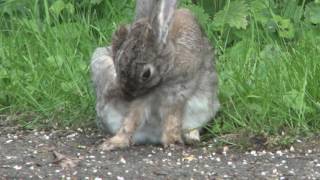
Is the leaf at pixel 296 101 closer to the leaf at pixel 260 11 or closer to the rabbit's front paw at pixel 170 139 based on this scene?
the rabbit's front paw at pixel 170 139

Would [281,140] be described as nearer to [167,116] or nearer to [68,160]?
[167,116]

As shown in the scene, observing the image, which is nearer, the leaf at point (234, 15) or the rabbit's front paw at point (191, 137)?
the rabbit's front paw at point (191, 137)

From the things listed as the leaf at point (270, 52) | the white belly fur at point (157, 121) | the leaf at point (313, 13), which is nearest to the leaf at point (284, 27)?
the leaf at point (313, 13)

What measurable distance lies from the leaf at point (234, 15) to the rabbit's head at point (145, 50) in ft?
5.86

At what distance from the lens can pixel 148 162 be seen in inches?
221

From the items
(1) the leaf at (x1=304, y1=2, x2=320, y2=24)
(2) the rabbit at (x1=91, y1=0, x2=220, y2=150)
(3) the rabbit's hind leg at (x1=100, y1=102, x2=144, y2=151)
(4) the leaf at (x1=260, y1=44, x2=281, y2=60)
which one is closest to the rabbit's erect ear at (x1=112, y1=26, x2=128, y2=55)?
(2) the rabbit at (x1=91, y1=0, x2=220, y2=150)

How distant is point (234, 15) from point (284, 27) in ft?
1.33

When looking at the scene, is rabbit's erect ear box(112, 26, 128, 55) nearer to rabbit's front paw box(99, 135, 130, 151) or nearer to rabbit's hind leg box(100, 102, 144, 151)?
rabbit's hind leg box(100, 102, 144, 151)

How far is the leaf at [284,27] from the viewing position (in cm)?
747

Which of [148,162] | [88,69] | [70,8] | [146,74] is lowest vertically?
[148,162]

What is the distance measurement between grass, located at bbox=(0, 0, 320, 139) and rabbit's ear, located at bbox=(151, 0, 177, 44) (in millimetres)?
771

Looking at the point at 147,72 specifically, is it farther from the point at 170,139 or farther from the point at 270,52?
the point at 270,52

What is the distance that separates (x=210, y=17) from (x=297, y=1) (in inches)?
28.5

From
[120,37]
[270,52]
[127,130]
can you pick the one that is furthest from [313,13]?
[120,37]
